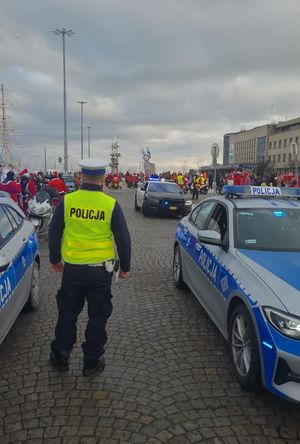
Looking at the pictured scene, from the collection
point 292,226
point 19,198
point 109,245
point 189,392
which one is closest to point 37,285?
point 109,245

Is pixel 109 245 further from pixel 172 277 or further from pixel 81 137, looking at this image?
pixel 81 137

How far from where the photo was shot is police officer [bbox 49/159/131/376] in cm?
365

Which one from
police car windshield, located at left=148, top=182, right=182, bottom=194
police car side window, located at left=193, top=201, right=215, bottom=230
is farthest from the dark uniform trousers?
police car windshield, located at left=148, top=182, right=182, bottom=194

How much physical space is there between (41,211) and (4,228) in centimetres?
686

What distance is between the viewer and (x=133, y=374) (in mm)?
3832

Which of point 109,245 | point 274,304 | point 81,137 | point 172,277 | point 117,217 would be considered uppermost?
point 81,137

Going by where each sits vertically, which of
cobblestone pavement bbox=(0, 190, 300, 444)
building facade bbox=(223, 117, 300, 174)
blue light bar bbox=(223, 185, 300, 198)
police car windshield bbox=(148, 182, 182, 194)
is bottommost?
cobblestone pavement bbox=(0, 190, 300, 444)

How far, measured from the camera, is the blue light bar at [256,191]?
5656 millimetres

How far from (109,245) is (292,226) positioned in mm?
2150

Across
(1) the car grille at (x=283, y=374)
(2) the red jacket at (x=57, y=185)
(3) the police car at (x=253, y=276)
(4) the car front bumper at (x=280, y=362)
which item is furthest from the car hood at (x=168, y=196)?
(1) the car grille at (x=283, y=374)

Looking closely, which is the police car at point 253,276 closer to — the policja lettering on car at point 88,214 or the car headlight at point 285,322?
the car headlight at point 285,322

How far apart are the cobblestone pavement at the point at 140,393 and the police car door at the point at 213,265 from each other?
0.38 m

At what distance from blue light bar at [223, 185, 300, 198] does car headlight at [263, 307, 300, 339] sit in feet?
8.74

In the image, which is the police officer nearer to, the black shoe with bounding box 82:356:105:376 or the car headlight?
the black shoe with bounding box 82:356:105:376
